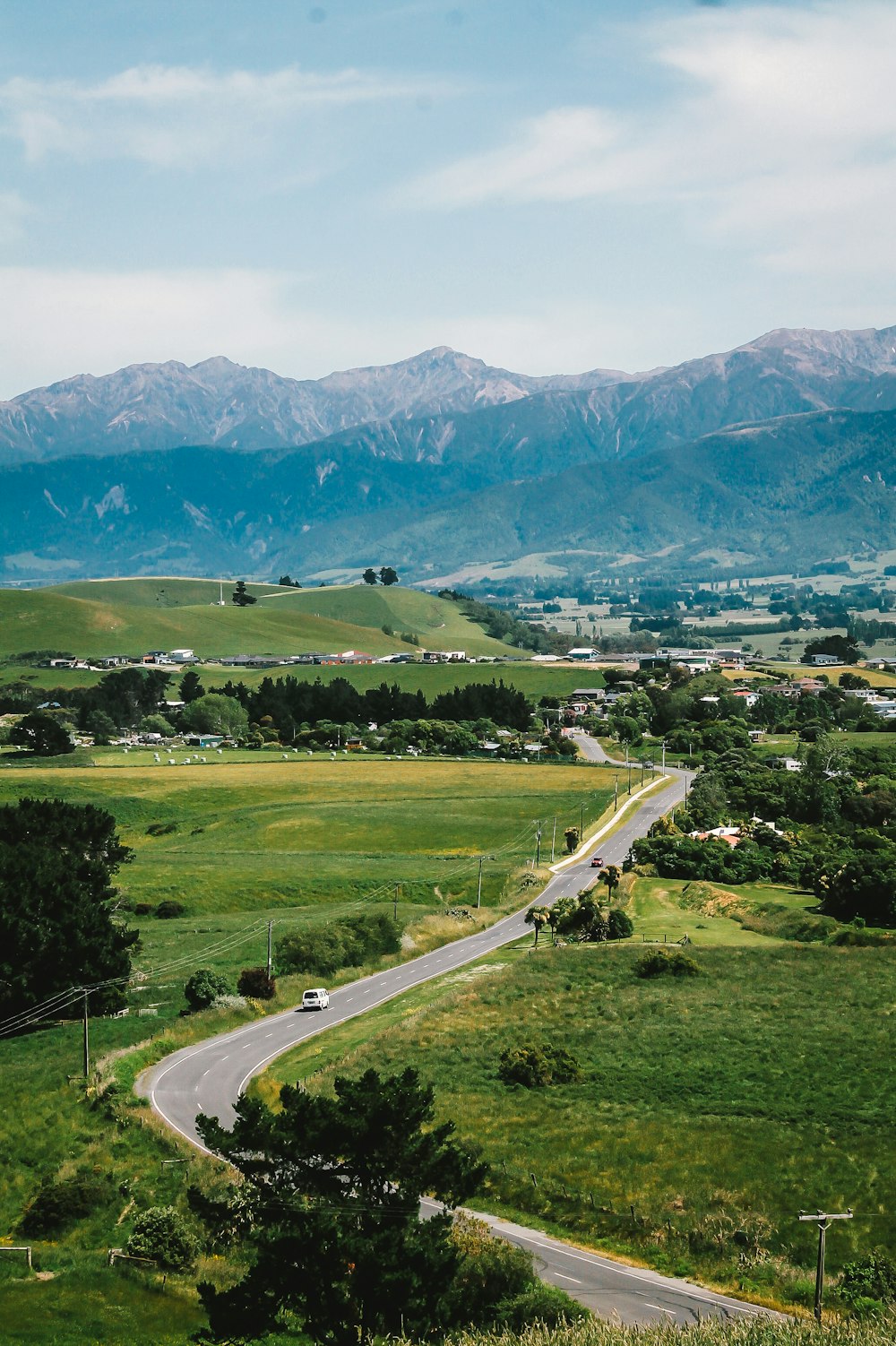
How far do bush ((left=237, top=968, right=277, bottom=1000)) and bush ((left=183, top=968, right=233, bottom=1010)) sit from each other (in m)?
0.97

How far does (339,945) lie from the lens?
187 feet

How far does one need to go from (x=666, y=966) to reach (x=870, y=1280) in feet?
86.5

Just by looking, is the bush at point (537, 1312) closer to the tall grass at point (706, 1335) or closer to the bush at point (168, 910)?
the tall grass at point (706, 1335)

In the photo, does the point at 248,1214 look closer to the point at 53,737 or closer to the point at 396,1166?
the point at 396,1166

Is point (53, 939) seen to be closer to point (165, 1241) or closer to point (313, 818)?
point (165, 1241)

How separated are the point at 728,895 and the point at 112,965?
1257 inches

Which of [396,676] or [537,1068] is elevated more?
[396,676]

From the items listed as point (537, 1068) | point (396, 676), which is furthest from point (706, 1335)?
point (396, 676)

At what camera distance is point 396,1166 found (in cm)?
2644

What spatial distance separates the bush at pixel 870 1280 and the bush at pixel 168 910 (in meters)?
43.4

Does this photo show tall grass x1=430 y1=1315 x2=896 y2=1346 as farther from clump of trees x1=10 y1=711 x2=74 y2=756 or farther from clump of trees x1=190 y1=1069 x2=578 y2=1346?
clump of trees x1=10 y1=711 x2=74 y2=756

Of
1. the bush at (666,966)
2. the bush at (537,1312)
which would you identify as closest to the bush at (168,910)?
the bush at (666,966)

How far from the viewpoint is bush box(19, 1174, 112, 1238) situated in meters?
31.4

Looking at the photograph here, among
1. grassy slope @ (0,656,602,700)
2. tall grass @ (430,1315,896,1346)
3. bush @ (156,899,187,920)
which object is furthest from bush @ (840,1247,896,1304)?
grassy slope @ (0,656,602,700)
